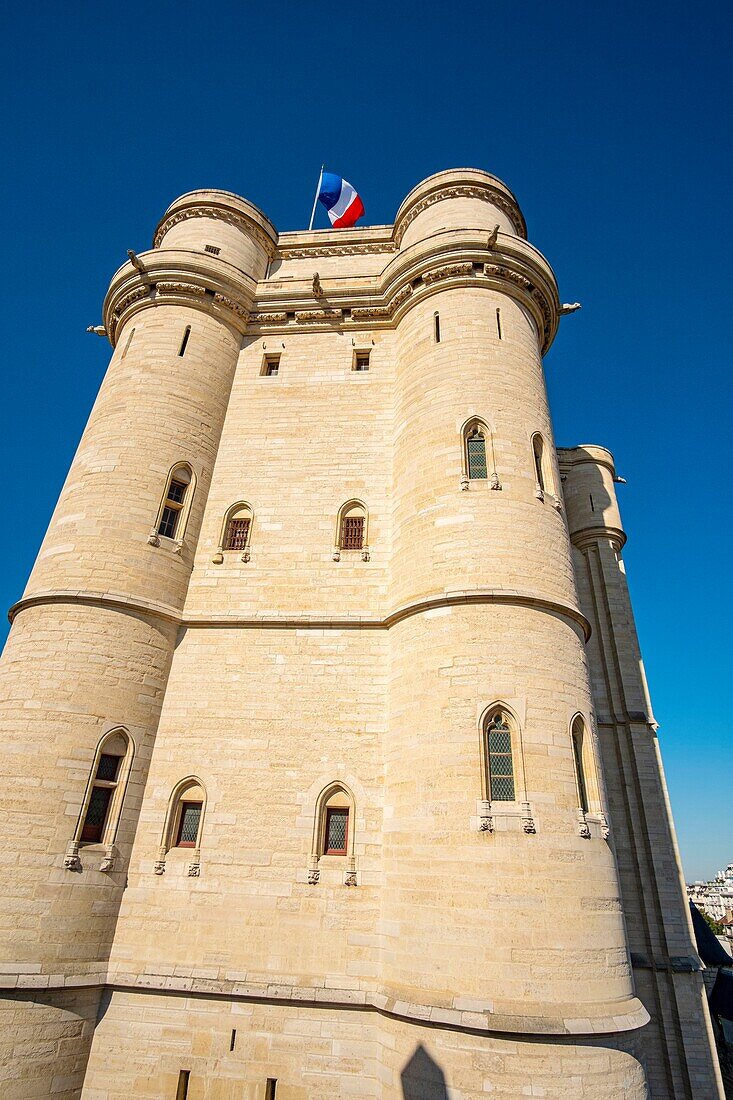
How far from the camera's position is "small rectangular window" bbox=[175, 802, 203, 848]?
10.8 m

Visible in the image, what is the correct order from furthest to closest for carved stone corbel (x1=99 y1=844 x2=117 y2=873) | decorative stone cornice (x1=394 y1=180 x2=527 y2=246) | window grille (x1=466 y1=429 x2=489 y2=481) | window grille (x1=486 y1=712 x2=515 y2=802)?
decorative stone cornice (x1=394 y1=180 x2=527 y2=246), window grille (x1=466 y1=429 x2=489 y2=481), carved stone corbel (x1=99 y1=844 x2=117 y2=873), window grille (x1=486 y1=712 x2=515 y2=802)

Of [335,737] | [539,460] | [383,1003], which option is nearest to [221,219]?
[539,460]

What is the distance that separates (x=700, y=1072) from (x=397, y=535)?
12.4 metres

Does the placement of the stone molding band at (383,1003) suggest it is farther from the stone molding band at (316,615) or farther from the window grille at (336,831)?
the stone molding band at (316,615)

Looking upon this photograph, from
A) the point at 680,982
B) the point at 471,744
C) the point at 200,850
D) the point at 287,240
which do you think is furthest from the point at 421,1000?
the point at 287,240

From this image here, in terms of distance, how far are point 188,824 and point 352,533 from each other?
6.70 metres

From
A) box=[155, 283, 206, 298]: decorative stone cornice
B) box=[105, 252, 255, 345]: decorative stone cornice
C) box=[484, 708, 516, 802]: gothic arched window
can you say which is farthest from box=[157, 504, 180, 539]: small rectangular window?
box=[484, 708, 516, 802]: gothic arched window

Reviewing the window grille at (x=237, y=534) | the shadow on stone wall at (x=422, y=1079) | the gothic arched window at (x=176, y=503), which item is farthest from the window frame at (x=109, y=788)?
the shadow on stone wall at (x=422, y=1079)

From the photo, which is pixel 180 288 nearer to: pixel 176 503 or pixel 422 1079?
pixel 176 503

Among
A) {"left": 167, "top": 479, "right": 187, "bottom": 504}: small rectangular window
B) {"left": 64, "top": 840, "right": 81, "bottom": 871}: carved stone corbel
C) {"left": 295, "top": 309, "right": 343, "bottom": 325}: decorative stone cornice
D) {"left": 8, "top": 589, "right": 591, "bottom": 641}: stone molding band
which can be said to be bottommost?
{"left": 64, "top": 840, "right": 81, "bottom": 871}: carved stone corbel

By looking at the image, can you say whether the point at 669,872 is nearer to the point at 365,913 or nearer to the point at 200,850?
the point at 365,913

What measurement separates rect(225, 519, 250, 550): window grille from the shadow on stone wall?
31.5ft

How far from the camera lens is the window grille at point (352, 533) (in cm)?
1349

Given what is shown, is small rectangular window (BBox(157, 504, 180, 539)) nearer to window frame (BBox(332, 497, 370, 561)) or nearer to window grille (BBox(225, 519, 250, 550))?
window grille (BBox(225, 519, 250, 550))
